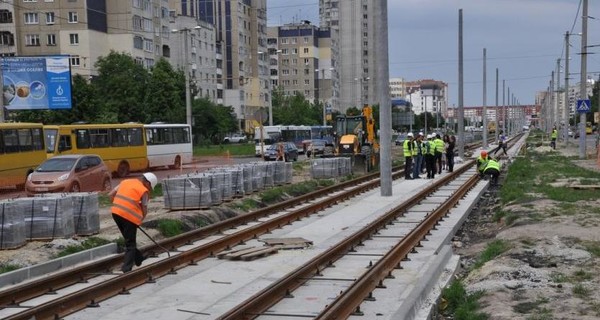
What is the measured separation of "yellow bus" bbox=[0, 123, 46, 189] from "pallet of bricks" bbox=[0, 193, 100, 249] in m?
13.1

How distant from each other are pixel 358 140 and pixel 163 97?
128 ft

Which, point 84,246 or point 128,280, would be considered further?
point 84,246

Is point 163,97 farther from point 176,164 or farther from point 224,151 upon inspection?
point 176,164

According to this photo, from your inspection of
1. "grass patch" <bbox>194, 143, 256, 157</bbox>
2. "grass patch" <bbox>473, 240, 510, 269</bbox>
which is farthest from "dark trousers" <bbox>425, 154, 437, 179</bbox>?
"grass patch" <bbox>194, 143, 256, 157</bbox>

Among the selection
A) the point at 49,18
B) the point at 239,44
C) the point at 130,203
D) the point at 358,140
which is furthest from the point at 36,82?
the point at 239,44

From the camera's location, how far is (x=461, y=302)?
9.06 meters

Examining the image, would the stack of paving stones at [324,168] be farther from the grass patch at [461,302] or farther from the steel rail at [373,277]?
the grass patch at [461,302]

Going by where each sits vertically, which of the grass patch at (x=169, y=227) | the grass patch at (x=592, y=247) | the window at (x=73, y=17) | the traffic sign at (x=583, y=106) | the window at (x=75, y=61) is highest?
the window at (x=73, y=17)

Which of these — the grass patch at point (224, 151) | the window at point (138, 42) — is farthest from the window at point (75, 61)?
the grass patch at point (224, 151)

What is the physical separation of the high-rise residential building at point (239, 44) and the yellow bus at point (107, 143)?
7307cm

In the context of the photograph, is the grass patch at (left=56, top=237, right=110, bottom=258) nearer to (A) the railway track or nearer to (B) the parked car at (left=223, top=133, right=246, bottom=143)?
(A) the railway track

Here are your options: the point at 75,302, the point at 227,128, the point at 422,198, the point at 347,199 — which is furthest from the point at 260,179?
the point at 227,128

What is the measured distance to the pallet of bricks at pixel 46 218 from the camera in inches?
528

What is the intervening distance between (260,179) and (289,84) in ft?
419
